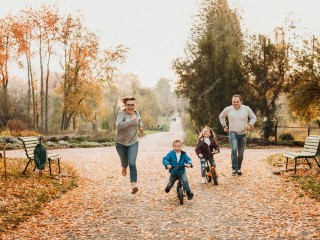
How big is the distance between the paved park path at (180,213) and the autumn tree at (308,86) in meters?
7.81

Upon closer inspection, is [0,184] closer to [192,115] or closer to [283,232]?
[283,232]

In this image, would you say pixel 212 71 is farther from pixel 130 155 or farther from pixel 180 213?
pixel 180 213

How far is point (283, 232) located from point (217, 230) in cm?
90

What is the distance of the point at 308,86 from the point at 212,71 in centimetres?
1058

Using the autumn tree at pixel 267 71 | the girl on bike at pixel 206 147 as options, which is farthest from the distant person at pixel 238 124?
the autumn tree at pixel 267 71

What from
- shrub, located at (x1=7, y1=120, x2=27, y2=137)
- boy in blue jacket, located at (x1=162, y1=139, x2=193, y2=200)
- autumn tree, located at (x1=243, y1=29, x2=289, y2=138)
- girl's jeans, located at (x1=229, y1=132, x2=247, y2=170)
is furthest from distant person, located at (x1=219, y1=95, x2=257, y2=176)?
shrub, located at (x1=7, y1=120, x2=27, y2=137)

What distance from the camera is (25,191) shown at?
28.1 ft

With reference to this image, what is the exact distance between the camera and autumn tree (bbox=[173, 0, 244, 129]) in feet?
86.2

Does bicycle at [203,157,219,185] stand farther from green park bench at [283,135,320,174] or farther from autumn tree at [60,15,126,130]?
autumn tree at [60,15,126,130]

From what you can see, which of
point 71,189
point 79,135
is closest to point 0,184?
point 71,189

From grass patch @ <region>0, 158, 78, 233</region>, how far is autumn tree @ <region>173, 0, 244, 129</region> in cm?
1610

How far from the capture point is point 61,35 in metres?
32.6

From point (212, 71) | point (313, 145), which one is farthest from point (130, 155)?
point (212, 71)

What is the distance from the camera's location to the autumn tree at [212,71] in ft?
86.2
